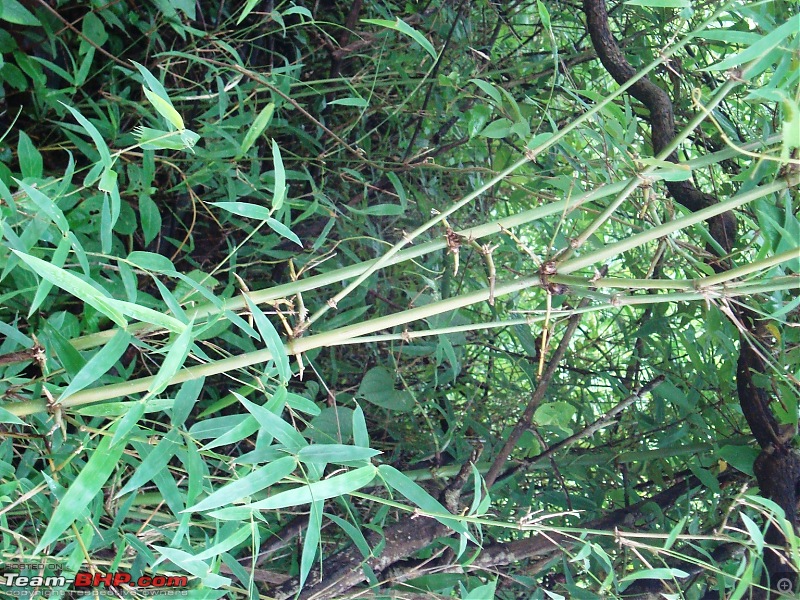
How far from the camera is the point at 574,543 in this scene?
24.8 inches

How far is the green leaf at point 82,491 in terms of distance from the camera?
0.33 m

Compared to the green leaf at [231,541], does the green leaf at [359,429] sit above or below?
above

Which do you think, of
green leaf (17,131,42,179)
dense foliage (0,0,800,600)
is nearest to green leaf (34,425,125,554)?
dense foliage (0,0,800,600)

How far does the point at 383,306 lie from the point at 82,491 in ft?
2.01

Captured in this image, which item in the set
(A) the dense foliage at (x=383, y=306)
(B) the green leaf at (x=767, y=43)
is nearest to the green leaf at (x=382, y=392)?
(A) the dense foliage at (x=383, y=306)

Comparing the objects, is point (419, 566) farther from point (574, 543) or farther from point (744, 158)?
point (744, 158)

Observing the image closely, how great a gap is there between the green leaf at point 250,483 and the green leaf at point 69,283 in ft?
0.35

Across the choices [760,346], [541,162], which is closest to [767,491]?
[760,346]

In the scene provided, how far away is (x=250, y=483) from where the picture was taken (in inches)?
13.6

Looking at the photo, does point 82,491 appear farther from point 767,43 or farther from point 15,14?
point 15,14

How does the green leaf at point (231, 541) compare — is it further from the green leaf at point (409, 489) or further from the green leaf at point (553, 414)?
the green leaf at point (553, 414)

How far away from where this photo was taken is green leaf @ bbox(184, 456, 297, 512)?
1.09 feet

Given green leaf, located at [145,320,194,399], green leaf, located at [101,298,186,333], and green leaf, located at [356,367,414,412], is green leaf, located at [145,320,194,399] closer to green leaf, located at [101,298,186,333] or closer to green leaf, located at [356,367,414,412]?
green leaf, located at [101,298,186,333]

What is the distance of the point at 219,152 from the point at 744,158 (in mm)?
572
